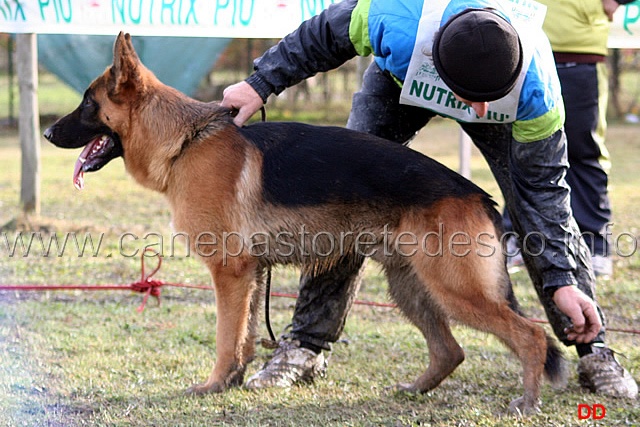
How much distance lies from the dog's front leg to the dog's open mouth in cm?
71

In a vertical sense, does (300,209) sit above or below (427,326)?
above

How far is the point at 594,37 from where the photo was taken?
5.52m

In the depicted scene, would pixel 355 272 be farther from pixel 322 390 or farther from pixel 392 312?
pixel 392 312

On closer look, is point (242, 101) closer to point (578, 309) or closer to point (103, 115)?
point (103, 115)

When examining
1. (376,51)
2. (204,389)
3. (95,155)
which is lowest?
(204,389)

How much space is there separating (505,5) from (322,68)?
80 centimetres

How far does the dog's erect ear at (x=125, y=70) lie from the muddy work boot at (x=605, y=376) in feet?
7.51

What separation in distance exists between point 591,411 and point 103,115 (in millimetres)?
2388

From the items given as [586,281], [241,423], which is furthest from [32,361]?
[586,281]

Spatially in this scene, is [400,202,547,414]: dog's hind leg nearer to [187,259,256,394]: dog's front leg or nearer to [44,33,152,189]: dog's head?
[187,259,256,394]: dog's front leg

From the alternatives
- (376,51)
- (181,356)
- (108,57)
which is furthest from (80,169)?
(108,57)

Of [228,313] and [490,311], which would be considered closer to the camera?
[490,311]

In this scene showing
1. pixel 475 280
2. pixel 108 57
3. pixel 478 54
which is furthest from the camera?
pixel 108 57

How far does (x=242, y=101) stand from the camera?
3.58 m
